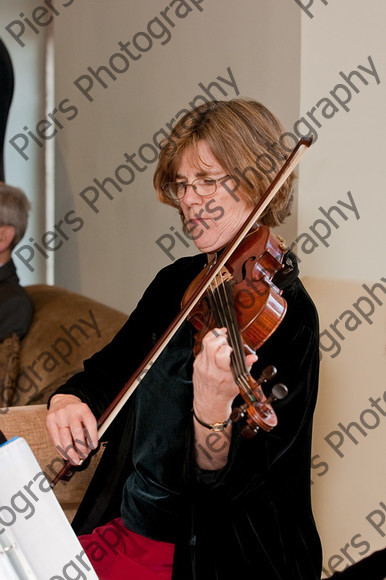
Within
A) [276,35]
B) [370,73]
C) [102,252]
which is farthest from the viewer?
[102,252]

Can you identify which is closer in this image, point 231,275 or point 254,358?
point 254,358

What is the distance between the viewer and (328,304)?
5.17 ft

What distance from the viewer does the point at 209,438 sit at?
120cm

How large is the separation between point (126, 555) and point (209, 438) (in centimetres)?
25

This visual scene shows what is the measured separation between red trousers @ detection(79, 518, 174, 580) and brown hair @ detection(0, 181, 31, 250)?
5.06 feet

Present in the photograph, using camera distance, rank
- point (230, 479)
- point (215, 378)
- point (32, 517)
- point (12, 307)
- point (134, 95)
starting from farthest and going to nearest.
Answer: point (134, 95) → point (12, 307) → point (230, 479) → point (215, 378) → point (32, 517)

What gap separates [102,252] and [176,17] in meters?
0.92

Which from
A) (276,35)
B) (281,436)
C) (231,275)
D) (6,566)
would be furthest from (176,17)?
(6,566)

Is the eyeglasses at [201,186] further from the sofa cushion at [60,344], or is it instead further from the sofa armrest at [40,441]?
the sofa cushion at [60,344]

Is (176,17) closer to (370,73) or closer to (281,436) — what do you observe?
(370,73)

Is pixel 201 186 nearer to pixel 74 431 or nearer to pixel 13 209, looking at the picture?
pixel 74 431

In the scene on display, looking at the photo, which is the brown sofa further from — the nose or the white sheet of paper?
the white sheet of paper

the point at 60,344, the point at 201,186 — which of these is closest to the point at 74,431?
the point at 201,186

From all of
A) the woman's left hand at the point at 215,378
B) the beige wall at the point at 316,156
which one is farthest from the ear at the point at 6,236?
the woman's left hand at the point at 215,378
